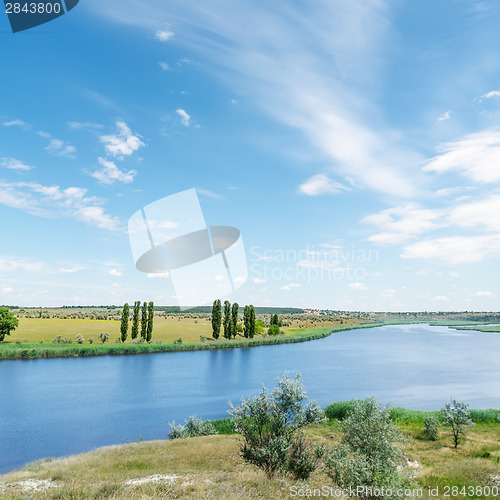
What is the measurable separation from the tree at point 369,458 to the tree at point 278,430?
4.48 ft

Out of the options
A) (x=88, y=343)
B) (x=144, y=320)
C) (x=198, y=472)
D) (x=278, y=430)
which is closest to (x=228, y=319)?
(x=144, y=320)

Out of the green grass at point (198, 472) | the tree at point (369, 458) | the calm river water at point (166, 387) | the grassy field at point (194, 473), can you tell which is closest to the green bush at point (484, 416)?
the green grass at point (198, 472)

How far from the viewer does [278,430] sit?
14.9 m

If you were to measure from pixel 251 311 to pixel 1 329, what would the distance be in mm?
59971

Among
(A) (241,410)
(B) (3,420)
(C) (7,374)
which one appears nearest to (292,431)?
(A) (241,410)

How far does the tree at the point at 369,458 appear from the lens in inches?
454

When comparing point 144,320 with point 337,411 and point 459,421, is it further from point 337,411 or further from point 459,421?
point 459,421

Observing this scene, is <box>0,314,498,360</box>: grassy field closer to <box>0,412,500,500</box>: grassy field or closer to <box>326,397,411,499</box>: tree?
<box>0,412,500,500</box>: grassy field

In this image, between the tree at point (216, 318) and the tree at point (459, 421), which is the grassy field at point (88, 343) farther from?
the tree at point (459, 421)

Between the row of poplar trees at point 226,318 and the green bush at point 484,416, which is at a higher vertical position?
the row of poplar trees at point 226,318

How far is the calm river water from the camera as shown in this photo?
2930 cm

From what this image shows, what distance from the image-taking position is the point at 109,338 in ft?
273

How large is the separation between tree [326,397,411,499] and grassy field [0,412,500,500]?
167 centimetres

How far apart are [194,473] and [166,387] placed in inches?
1268
